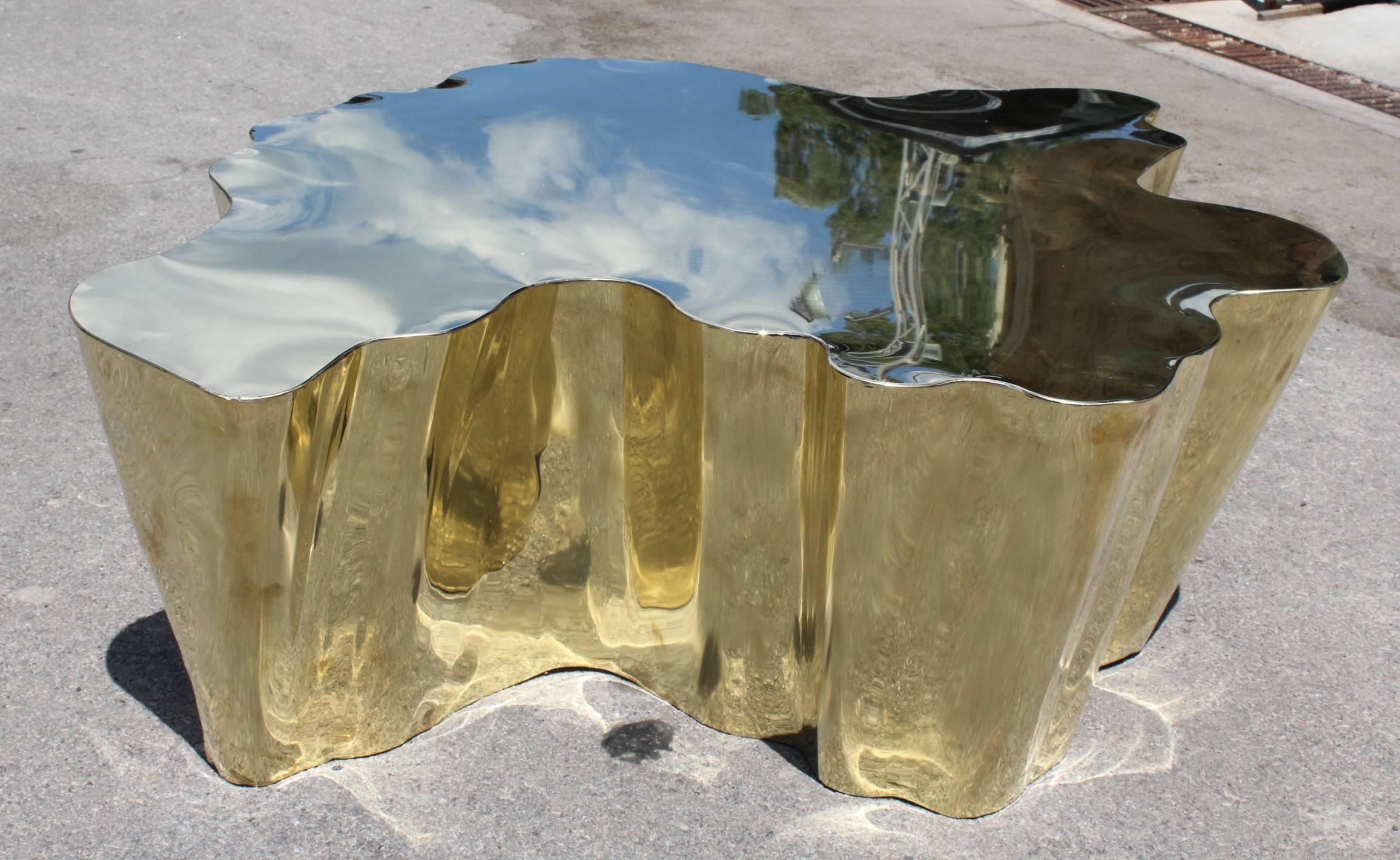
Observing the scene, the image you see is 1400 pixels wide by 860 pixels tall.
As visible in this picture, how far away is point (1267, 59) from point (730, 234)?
5627 mm

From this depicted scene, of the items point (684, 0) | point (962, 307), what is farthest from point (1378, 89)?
point (962, 307)

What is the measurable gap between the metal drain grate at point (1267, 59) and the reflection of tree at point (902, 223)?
4.65 metres

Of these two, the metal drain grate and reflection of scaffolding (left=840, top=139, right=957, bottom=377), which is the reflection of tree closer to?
reflection of scaffolding (left=840, top=139, right=957, bottom=377)

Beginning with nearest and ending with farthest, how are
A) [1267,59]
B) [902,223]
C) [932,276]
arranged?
1. [932,276]
2. [902,223]
3. [1267,59]

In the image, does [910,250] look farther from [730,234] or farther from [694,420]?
[694,420]

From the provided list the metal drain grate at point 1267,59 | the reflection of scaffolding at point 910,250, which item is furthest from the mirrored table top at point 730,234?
the metal drain grate at point 1267,59

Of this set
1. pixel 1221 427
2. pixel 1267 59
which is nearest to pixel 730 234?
pixel 1221 427

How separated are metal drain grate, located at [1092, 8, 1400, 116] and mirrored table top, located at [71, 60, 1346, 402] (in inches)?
167

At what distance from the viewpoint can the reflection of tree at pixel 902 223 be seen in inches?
70.7

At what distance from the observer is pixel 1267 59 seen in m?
6.61

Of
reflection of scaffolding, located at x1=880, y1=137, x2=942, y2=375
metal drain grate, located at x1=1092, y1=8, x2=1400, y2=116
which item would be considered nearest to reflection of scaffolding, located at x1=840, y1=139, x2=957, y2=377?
reflection of scaffolding, located at x1=880, y1=137, x2=942, y2=375

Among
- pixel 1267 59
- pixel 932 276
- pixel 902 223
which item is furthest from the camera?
pixel 1267 59

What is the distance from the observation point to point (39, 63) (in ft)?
16.9

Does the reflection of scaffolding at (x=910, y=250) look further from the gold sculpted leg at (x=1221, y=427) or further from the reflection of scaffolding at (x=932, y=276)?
the gold sculpted leg at (x=1221, y=427)
